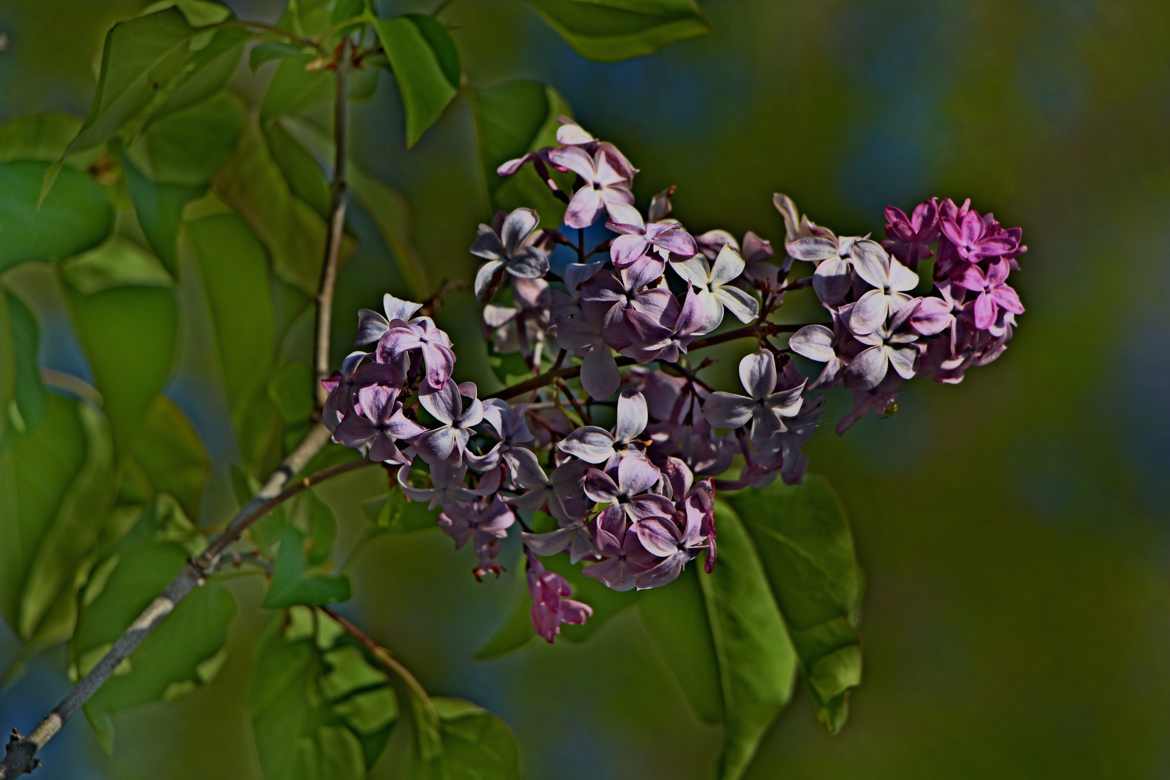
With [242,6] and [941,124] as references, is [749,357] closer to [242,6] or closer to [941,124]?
[242,6]

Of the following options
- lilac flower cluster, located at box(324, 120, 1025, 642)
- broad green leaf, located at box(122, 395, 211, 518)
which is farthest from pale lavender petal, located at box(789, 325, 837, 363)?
broad green leaf, located at box(122, 395, 211, 518)

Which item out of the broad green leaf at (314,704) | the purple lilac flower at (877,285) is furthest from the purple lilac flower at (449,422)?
the broad green leaf at (314,704)

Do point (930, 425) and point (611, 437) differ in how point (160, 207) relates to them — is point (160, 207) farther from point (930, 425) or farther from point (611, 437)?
point (930, 425)

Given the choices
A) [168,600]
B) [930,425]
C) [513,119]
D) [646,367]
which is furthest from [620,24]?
[930,425]

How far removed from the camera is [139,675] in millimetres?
516

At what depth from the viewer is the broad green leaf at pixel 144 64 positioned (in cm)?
43

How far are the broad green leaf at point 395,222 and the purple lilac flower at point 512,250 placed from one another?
0.61 feet

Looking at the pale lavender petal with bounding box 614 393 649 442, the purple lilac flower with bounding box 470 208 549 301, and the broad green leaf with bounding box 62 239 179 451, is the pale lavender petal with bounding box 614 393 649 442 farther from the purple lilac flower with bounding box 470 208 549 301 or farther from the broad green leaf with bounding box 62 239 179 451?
the broad green leaf with bounding box 62 239 179 451

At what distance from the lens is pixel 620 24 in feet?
1.66

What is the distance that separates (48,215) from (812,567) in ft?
1.06

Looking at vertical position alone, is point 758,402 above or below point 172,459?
above

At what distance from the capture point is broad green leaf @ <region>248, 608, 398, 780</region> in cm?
51

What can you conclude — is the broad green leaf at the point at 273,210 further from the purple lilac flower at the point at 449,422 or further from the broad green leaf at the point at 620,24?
the purple lilac flower at the point at 449,422

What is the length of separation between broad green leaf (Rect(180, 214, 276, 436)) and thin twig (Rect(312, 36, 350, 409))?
0.07 m
